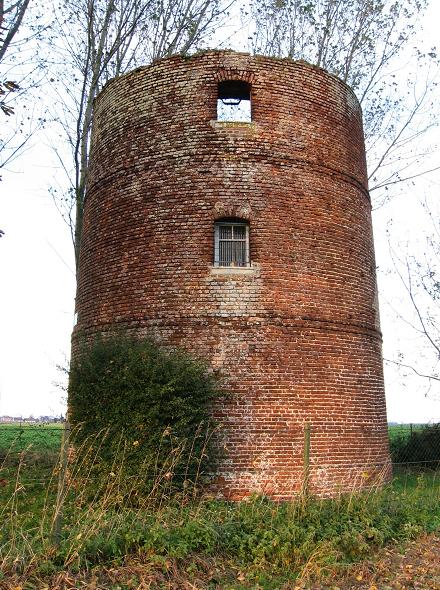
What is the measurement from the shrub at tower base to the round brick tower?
77cm

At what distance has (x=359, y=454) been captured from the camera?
9.93 metres

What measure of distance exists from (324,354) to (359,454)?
1875 millimetres

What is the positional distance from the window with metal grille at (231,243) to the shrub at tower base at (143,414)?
6.58 feet

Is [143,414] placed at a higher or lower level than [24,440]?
higher

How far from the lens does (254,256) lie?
9.98 meters

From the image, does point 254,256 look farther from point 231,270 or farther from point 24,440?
point 24,440

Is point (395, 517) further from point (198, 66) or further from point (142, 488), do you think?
point (198, 66)

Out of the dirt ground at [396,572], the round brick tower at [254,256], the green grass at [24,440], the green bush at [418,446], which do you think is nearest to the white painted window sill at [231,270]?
the round brick tower at [254,256]

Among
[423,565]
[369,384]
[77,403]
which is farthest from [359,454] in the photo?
[77,403]

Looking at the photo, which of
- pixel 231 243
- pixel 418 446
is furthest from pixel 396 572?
pixel 418 446

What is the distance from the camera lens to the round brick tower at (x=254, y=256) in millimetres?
9406

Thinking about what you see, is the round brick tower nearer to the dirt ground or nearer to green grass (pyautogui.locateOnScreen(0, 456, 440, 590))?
green grass (pyautogui.locateOnScreen(0, 456, 440, 590))

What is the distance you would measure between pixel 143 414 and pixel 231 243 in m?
3.62

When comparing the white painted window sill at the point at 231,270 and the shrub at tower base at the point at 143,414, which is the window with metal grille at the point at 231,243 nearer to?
the white painted window sill at the point at 231,270
